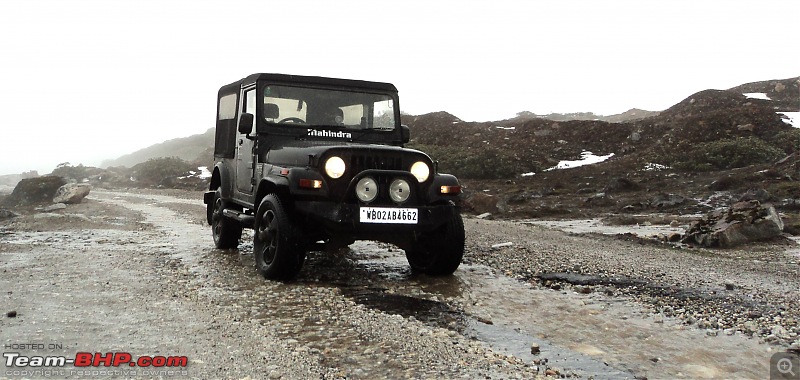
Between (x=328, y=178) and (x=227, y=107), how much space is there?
3349 mm

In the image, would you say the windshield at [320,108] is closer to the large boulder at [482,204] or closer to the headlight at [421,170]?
the headlight at [421,170]

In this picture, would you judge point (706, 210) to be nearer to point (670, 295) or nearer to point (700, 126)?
point (670, 295)

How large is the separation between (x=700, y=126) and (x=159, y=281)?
28.9m

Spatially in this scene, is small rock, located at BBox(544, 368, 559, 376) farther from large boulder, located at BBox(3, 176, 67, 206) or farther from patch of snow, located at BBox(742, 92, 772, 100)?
patch of snow, located at BBox(742, 92, 772, 100)

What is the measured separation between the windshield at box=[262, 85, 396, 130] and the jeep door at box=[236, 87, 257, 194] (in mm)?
288

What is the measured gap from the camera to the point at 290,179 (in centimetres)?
579

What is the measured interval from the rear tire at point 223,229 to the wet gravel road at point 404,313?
0.64ft

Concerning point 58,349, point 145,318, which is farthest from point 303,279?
point 58,349

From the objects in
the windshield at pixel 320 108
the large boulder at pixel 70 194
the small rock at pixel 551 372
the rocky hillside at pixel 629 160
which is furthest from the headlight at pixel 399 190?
the large boulder at pixel 70 194

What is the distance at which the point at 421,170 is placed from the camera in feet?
20.1

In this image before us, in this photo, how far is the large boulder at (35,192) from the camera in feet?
73.4

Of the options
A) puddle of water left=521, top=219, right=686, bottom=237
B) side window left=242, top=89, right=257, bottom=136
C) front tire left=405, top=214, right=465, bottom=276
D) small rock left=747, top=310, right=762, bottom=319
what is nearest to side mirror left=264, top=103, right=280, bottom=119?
side window left=242, top=89, right=257, bottom=136

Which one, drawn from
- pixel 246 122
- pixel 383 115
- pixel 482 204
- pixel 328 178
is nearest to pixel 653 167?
pixel 482 204

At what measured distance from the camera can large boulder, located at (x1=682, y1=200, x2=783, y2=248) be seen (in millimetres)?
9852
